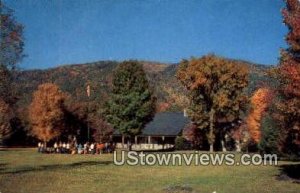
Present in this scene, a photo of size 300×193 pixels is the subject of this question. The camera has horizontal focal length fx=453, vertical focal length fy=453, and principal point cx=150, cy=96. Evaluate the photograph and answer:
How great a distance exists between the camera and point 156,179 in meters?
27.0

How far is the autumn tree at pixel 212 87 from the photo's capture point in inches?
2788

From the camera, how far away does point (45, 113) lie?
3159 inches

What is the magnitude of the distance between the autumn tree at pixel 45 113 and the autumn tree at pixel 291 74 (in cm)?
6056

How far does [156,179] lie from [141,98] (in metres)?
38.2

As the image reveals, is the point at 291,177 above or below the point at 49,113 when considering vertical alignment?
below

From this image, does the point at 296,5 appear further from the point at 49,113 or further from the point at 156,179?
the point at 49,113

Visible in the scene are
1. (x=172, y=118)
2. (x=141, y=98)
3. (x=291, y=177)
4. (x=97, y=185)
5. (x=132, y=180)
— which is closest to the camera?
(x=97, y=185)

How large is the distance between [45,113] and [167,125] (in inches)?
1008

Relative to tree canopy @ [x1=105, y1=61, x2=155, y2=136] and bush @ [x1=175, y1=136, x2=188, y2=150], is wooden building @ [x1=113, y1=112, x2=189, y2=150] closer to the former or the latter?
bush @ [x1=175, y1=136, x2=188, y2=150]

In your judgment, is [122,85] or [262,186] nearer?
[262,186]

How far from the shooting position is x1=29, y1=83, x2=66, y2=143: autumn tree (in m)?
80.1

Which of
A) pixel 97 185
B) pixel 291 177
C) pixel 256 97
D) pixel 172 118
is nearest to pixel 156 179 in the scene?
pixel 97 185

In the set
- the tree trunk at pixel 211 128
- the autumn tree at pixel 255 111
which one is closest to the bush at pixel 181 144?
the tree trunk at pixel 211 128

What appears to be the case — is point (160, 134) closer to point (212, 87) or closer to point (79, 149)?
point (212, 87)
